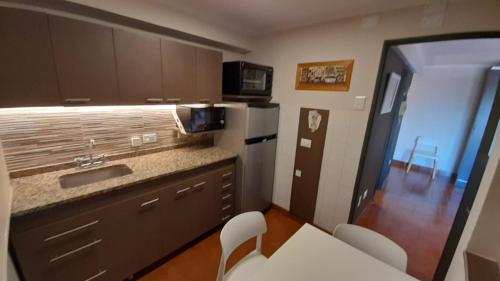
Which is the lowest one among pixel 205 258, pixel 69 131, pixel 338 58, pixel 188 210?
pixel 205 258

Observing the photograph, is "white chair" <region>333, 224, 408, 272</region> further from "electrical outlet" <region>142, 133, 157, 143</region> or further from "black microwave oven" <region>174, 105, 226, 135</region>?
"electrical outlet" <region>142, 133, 157, 143</region>

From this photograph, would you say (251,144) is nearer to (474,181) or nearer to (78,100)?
(78,100)

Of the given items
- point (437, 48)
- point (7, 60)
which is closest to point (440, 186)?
point (437, 48)

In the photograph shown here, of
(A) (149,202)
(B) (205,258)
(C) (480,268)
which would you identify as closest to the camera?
(C) (480,268)

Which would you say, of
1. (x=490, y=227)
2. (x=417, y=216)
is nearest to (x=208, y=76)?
(x=490, y=227)

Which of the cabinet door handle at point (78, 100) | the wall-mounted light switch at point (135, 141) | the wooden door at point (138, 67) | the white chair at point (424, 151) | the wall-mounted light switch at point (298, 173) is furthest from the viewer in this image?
the white chair at point (424, 151)

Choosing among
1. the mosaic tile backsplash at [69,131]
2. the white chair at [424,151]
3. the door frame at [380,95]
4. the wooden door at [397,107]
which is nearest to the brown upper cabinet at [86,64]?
the mosaic tile backsplash at [69,131]

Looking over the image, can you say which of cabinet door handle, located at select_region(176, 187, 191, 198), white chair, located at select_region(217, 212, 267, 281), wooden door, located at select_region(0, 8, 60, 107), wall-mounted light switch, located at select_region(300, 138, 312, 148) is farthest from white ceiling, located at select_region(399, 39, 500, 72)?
wooden door, located at select_region(0, 8, 60, 107)

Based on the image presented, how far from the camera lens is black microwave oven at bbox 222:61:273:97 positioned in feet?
6.91

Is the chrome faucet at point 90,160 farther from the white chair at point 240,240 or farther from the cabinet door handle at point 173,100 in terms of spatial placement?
the white chair at point 240,240

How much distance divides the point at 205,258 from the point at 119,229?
33.6 inches

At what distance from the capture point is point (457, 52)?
2.89m

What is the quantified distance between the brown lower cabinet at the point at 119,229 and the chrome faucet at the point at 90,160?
1.78 ft

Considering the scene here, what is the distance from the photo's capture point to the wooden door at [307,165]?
7.13ft
